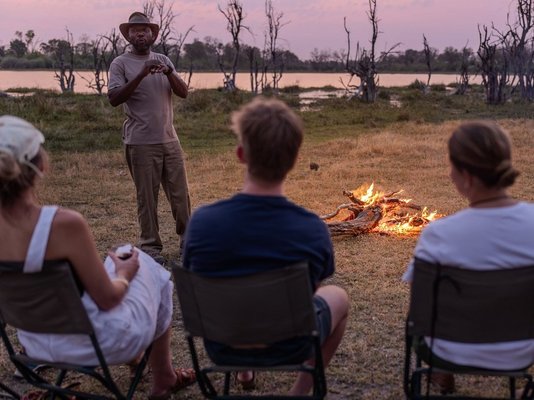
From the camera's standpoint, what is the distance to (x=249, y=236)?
214 cm

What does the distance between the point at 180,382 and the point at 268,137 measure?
4.24 ft

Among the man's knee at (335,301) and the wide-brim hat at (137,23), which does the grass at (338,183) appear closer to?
the man's knee at (335,301)

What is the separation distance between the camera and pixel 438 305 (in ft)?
6.82

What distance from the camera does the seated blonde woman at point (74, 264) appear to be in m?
2.10

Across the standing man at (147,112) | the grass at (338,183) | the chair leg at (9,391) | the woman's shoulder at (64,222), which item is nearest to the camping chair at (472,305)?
the grass at (338,183)

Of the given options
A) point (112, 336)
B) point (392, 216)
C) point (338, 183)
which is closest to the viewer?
point (112, 336)

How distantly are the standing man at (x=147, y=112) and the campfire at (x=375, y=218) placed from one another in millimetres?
1413

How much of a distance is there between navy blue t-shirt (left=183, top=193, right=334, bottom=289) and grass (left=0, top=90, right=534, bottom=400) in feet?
3.17

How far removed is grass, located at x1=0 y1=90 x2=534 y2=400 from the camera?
3.23m

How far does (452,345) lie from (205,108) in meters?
17.4

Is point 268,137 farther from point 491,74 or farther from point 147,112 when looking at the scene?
point 491,74

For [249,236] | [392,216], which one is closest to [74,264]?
[249,236]

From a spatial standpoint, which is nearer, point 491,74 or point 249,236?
point 249,236

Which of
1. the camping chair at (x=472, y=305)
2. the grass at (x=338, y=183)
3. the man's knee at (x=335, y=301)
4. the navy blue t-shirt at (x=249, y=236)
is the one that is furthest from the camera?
the grass at (x=338, y=183)
